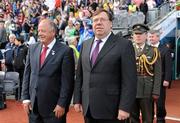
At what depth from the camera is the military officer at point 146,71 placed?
23.1 ft

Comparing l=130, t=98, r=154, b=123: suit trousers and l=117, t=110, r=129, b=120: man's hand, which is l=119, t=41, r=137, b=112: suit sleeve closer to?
l=117, t=110, r=129, b=120: man's hand

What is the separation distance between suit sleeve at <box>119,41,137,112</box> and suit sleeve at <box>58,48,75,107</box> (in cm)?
83

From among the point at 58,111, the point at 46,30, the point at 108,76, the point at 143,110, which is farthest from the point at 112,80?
the point at 143,110

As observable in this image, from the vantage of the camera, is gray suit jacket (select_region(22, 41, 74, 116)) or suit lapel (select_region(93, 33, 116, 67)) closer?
suit lapel (select_region(93, 33, 116, 67))

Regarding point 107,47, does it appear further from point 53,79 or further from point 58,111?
point 58,111

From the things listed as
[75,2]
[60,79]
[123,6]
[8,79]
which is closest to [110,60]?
[60,79]

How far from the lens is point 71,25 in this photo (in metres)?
16.2

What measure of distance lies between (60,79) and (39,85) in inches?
10.7

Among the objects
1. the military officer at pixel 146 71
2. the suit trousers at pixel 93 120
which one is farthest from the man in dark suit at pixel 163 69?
the suit trousers at pixel 93 120

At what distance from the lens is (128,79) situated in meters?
5.10

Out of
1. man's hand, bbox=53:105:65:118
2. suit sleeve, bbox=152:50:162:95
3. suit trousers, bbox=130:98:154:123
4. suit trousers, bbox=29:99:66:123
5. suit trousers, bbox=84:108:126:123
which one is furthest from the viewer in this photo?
suit trousers, bbox=130:98:154:123

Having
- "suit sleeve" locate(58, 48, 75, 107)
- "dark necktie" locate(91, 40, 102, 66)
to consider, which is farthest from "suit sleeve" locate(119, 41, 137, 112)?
"suit sleeve" locate(58, 48, 75, 107)

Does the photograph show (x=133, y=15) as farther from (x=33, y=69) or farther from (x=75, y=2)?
(x=33, y=69)

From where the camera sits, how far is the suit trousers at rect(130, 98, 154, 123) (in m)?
7.15
